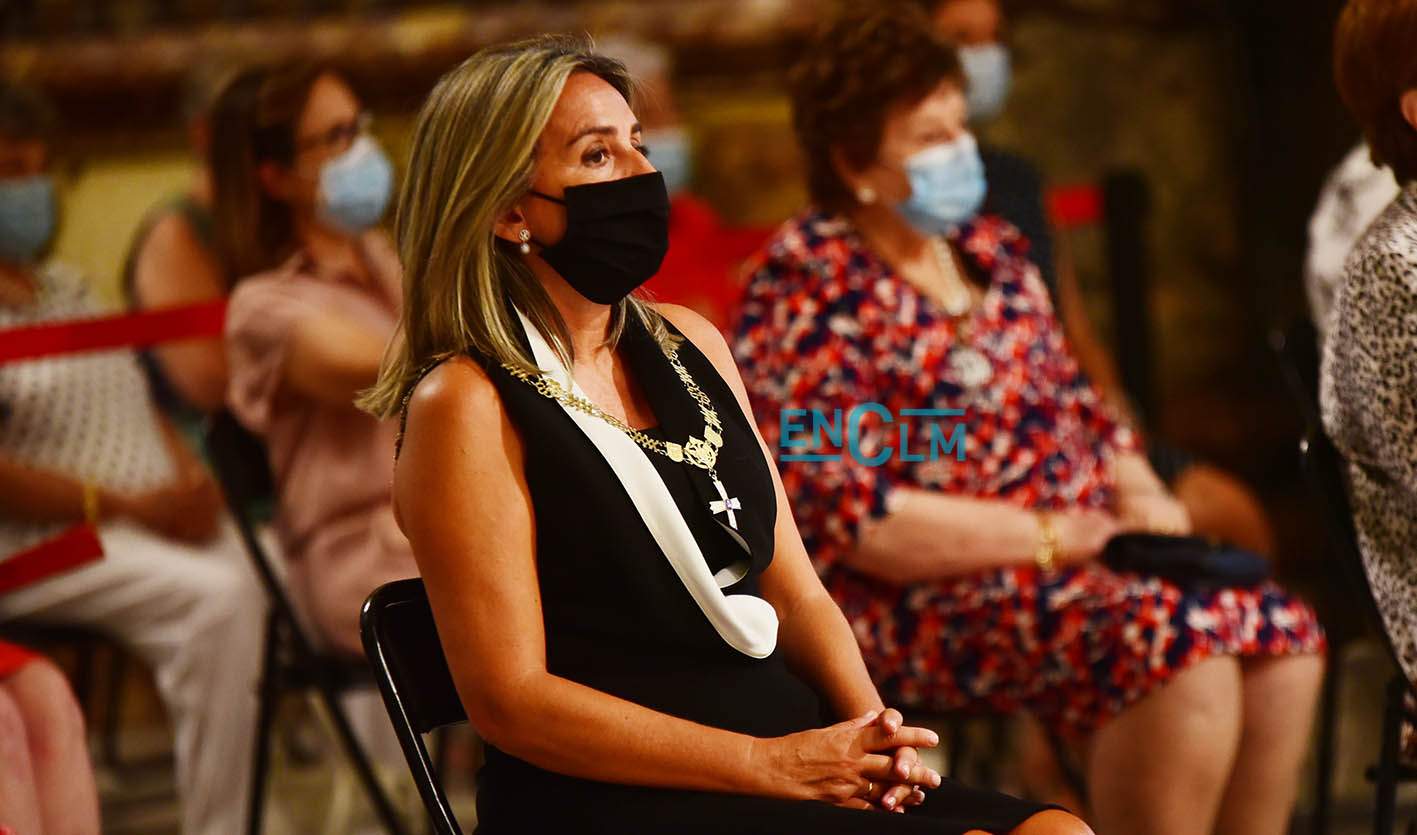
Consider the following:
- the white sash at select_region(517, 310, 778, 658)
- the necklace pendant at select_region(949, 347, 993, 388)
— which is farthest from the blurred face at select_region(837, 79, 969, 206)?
the white sash at select_region(517, 310, 778, 658)

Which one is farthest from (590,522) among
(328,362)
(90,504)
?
(90,504)

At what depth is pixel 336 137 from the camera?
3.59 metres

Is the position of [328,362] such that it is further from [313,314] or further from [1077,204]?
[1077,204]

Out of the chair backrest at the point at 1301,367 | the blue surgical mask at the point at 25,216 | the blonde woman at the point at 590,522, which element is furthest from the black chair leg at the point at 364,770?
the chair backrest at the point at 1301,367

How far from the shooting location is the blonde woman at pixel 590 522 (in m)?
1.84

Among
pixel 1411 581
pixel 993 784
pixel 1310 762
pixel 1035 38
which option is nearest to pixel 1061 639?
pixel 1411 581

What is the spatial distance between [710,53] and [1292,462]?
7.87 feet

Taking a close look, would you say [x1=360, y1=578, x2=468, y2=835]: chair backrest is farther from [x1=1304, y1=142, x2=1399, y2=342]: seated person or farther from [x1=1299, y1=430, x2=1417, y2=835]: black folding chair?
[x1=1304, y1=142, x2=1399, y2=342]: seated person

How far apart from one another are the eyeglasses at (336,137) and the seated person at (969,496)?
100cm

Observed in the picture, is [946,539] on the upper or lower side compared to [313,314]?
lower

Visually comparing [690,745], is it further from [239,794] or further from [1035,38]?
[1035,38]

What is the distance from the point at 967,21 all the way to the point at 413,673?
254 centimetres

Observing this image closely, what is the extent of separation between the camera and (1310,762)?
416cm

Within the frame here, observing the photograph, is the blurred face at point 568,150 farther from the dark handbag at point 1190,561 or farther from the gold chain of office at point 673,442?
the dark handbag at point 1190,561
